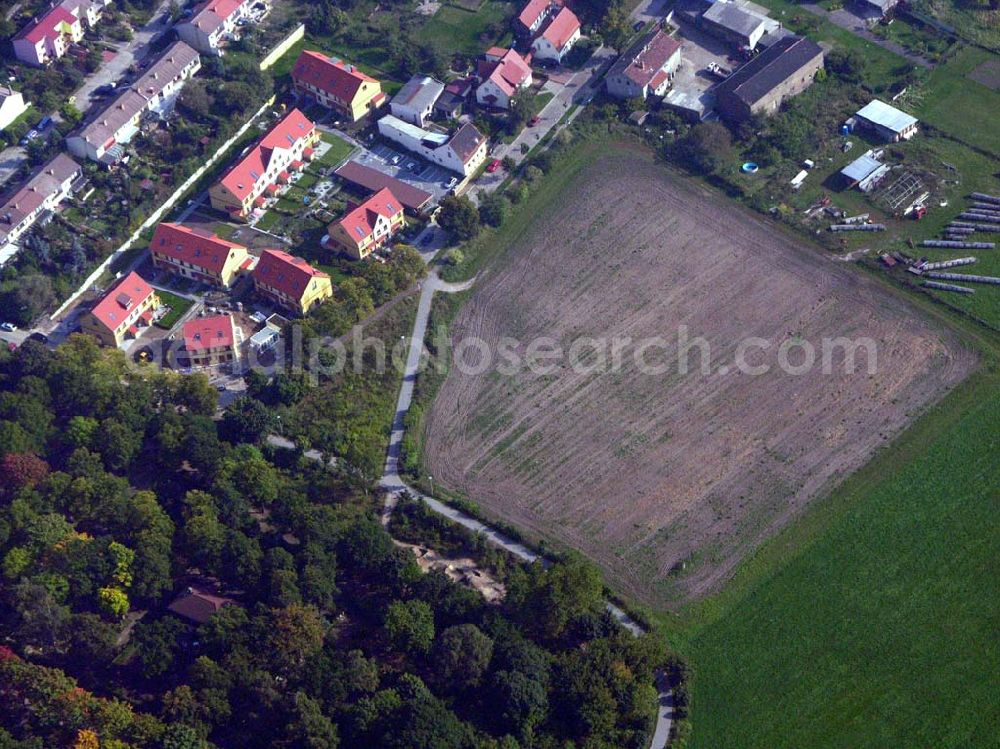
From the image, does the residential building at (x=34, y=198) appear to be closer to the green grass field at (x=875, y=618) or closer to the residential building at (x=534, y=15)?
the green grass field at (x=875, y=618)

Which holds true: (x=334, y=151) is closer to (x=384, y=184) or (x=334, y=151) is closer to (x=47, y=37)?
(x=384, y=184)

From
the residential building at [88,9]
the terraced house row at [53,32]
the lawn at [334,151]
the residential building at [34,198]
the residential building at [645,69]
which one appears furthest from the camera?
the residential building at [88,9]

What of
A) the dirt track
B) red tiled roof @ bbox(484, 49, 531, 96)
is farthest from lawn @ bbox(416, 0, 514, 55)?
the dirt track

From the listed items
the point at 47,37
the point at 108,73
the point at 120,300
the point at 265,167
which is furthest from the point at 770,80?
the point at 47,37

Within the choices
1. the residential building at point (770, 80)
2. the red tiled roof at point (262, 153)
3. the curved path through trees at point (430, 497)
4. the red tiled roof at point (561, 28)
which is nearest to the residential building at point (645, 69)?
the residential building at point (770, 80)

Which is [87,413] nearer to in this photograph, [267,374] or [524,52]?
[267,374]
